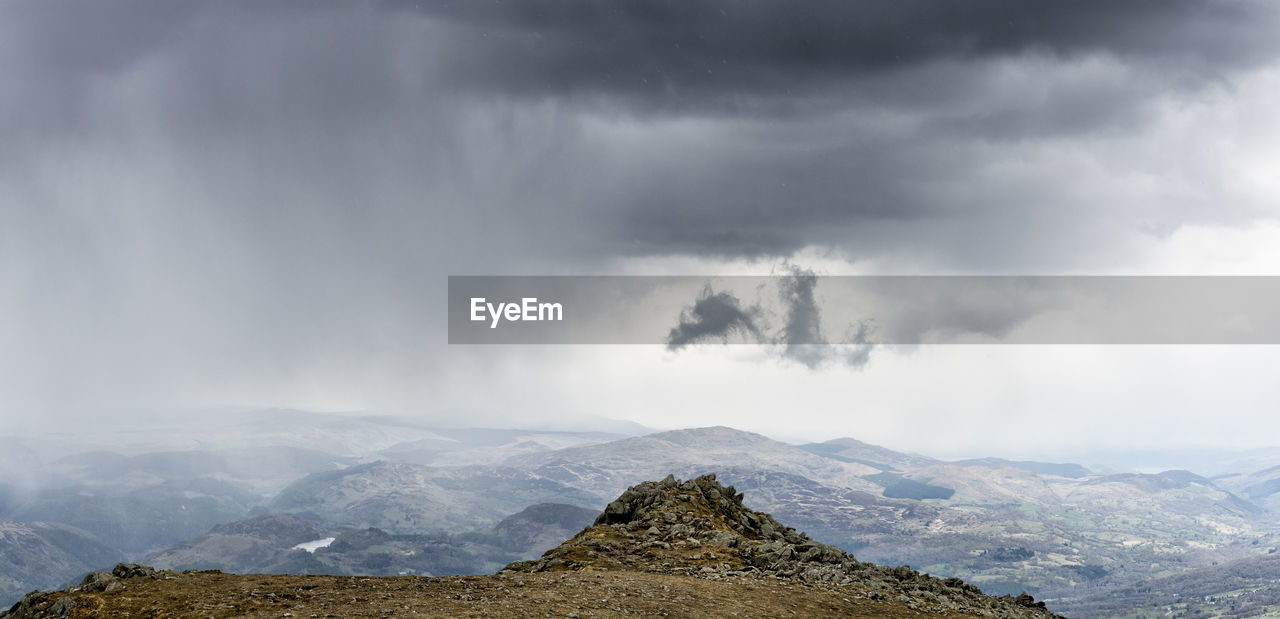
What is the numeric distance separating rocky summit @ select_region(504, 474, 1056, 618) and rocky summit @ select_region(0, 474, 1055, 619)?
0.17 metres

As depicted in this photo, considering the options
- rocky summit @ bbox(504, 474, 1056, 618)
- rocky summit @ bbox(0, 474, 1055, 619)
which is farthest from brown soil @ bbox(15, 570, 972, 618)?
rocky summit @ bbox(504, 474, 1056, 618)

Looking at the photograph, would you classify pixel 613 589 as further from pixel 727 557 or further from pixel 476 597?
pixel 727 557

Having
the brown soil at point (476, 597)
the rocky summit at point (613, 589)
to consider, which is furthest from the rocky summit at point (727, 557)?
the brown soil at point (476, 597)

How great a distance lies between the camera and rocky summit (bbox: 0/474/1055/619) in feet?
149

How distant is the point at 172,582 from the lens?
50312 mm

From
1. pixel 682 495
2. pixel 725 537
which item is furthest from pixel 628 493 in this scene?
pixel 725 537

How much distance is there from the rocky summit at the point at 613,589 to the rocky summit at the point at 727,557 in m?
0.17

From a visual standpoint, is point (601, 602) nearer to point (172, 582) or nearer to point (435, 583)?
point (435, 583)

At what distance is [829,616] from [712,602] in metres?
7.28

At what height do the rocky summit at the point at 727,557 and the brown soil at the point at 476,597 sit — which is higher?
the brown soil at the point at 476,597

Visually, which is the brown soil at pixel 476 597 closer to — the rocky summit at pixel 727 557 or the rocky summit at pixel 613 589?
the rocky summit at pixel 613 589

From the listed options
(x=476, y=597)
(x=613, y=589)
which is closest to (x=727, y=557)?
(x=613, y=589)

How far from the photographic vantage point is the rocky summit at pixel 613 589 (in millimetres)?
45438

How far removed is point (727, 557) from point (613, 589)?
17326 mm
